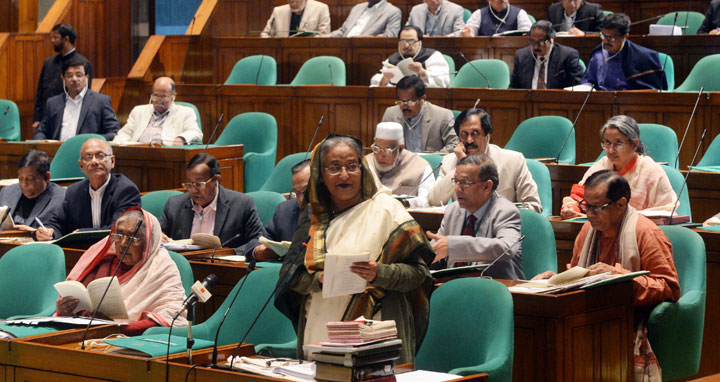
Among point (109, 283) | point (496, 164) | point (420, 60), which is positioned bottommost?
point (109, 283)

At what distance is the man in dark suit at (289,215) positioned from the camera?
4520mm

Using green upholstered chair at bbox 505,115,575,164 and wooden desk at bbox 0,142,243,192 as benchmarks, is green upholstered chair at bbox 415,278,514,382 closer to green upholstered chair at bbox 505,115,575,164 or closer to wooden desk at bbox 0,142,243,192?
green upholstered chair at bbox 505,115,575,164

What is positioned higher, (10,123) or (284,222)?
(10,123)

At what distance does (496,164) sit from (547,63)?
7.89ft

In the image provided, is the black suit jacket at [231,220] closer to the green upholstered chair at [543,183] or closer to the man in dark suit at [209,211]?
the man in dark suit at [209,211]

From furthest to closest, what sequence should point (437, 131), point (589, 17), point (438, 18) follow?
1. point (438, 18)
2. point (589, 17)
3. point (437, 131)

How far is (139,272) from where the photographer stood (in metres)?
3.76

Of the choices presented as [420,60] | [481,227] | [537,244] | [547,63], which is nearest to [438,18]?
[420,60]

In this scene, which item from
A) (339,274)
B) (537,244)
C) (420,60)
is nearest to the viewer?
(339,274)

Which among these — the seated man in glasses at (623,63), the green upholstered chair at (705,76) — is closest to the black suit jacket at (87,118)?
the seated man in glasses at (623,63)

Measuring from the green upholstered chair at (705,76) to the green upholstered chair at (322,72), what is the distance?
95.1 inches

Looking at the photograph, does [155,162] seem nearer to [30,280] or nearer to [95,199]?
[95,199]

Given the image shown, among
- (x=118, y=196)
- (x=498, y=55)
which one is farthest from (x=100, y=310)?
(x=498, y=55)

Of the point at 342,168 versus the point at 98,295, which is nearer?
the point at 342,168
